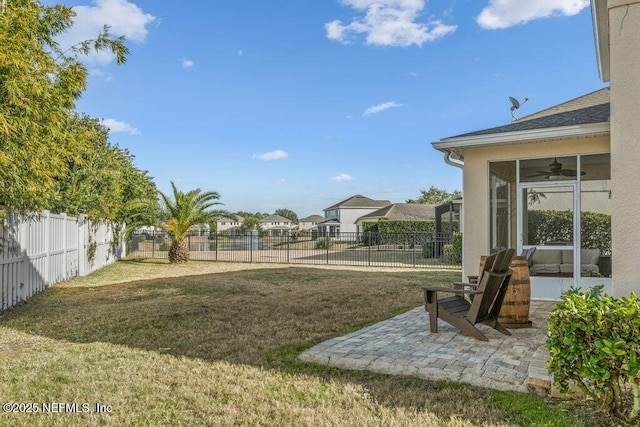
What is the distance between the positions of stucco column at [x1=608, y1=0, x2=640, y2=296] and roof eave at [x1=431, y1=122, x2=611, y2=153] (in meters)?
2.80

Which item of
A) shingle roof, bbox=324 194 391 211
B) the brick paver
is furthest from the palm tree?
shingle roof, bbox=324 194 391 211

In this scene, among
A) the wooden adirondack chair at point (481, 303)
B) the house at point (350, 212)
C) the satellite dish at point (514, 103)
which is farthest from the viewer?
the house at point (350, 212)

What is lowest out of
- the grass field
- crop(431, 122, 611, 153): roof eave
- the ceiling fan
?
the grass field

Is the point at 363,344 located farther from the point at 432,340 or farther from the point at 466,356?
the point at 466,356

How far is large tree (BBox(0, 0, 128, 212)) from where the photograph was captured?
5.22 meters

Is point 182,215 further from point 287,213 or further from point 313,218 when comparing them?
point 287,213

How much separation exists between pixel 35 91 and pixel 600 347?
6704 mm

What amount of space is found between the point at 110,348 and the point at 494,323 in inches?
188

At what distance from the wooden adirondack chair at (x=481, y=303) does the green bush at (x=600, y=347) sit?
194 cm

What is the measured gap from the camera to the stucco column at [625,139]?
410cm

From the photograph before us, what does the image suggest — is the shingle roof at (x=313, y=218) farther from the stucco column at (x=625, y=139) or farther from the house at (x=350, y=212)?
the stucco column at (x=625, y=139)

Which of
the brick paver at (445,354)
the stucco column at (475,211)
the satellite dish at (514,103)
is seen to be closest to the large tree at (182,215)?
the satellite dish at (514,103)

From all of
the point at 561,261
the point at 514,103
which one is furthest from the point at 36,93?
the point at 514,103

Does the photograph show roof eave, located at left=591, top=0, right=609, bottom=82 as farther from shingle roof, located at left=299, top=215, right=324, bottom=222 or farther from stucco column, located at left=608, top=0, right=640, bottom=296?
shingle roof, located at left=299, top=215, right=324, bottom=222
